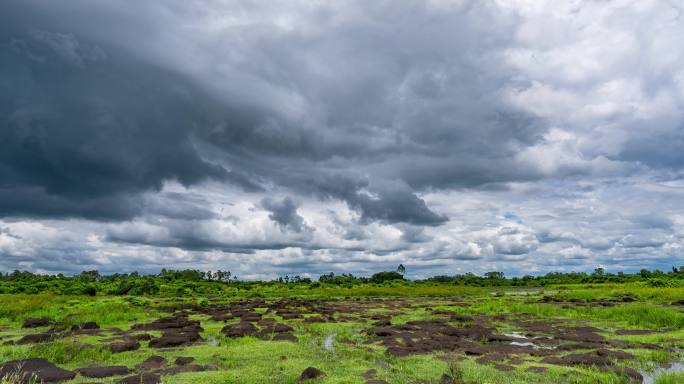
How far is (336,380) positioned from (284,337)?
33.2ft

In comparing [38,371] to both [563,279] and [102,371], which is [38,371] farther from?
[563,279]

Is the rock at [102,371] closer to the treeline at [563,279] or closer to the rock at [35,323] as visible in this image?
the rock at [35,323]

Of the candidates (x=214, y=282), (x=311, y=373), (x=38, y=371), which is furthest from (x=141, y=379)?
(x=214, y=282)

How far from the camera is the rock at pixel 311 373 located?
14.7m

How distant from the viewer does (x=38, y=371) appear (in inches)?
581

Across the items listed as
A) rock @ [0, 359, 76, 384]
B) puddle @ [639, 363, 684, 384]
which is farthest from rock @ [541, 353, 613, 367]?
rock @ [0, 359, 76, 384]

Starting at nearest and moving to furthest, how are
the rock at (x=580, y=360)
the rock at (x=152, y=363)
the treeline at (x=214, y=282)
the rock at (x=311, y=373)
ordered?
the rock at (x=311, y=373), the rock at (x=580, y=360), the rock at (x=152, y=363), the treeline at (x=214, y=282)

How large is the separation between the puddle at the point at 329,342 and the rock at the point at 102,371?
8.68 m

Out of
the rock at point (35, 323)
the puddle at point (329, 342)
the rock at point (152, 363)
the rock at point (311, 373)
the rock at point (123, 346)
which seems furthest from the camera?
the rock at point (35, 323)

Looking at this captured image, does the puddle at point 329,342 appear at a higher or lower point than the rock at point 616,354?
lower

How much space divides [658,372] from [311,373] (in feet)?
39.5

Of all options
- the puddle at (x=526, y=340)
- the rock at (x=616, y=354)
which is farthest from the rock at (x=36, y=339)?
the rock at (x=616, y=354)

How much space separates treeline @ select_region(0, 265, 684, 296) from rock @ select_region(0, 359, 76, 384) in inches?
2251

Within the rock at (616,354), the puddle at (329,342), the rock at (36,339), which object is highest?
the rock at (36,339)
